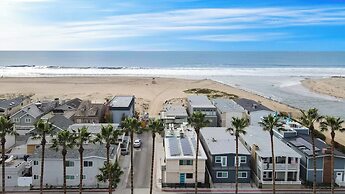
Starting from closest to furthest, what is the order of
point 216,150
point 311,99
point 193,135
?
1. point 216,150
2. point 193,135
3. point 311,99

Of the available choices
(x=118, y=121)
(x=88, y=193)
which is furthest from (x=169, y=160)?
(x=118, y=121)

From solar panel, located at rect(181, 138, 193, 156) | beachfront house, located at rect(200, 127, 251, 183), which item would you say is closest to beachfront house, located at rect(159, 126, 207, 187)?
solar panel, located at rect(181, 138, 193, 156)

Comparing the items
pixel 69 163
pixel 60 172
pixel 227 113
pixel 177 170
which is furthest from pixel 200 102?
pixel 60 172

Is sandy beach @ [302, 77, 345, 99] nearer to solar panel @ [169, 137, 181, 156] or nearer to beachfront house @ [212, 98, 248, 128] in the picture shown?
beachfront house @ [212, 98, 248, 128]

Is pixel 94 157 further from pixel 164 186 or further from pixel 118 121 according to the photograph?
pixel 118 121

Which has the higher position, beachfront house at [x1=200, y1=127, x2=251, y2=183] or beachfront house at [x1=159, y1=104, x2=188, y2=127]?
beachfront house at [x1=159, y1=104, x2=188, y2=127]

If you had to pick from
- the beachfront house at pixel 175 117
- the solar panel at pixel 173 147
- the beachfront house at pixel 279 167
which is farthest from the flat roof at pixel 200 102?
the beachfront house at pixel 279 167
